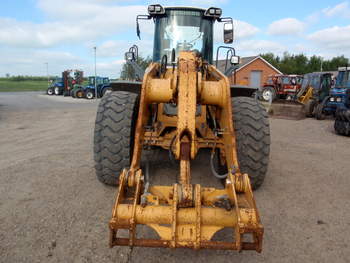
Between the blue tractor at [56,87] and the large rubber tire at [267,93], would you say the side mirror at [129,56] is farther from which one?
the blue tractor at [56,87]

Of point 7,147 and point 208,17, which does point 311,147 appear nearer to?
point 208,17

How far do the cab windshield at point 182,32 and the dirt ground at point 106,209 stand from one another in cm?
186

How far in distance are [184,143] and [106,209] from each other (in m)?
1.30

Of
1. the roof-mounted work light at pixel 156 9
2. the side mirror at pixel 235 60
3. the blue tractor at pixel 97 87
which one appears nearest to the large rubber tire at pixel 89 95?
the blue tractor at pixel 97 87

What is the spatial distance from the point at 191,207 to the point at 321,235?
1510 millimetres

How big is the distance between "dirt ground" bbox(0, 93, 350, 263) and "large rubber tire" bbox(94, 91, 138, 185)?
0.37 m

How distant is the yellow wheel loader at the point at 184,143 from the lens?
2.18 metres

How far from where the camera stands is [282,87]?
2147 cm

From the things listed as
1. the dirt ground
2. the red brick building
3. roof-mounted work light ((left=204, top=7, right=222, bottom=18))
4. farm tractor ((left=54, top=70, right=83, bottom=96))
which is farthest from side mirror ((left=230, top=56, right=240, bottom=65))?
the red brick building

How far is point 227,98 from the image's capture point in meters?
2.77

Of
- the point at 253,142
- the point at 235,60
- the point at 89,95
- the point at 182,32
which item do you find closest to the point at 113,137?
the point at 253,142

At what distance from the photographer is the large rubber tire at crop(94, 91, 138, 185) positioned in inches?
140

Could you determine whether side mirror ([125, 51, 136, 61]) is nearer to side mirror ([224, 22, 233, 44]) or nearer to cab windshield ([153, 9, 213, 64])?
cab windshield ([153, 9, 213, 64])

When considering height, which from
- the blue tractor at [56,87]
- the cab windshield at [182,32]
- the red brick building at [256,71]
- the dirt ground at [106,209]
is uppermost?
the red brick building at [256,71]
